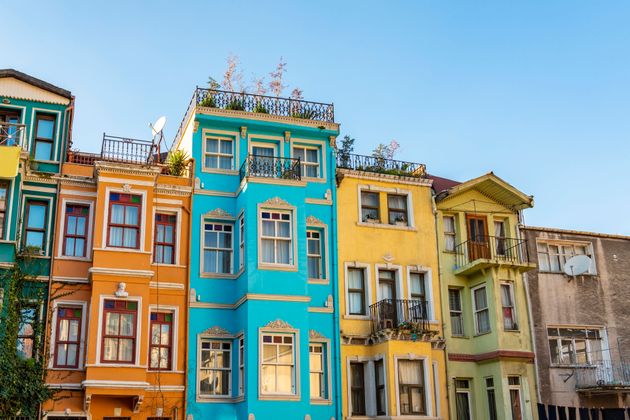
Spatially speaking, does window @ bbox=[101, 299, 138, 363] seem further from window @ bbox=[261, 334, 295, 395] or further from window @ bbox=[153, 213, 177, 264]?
window @ bbox=[261, 334, 295, 395]

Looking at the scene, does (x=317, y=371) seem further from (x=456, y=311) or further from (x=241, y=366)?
(x=456, y=311)

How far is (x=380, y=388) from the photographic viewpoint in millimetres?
25703

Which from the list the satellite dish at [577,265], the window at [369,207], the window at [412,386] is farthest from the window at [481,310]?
the window at [369,207]

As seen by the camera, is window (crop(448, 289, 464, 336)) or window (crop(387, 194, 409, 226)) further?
window (crop(387, 194, 409, 226))

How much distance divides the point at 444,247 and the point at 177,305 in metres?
9.54

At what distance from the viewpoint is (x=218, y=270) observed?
25703 millimetres

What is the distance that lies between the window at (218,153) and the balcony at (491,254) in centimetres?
848

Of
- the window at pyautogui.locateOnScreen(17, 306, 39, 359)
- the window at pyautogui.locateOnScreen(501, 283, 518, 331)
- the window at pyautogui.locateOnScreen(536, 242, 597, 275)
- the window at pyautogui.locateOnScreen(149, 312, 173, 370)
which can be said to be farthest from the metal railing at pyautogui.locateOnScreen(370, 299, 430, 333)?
the window at pyautogui.locateOnScreen(17, 306, 39, 359)

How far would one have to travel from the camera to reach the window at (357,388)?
25781 mm

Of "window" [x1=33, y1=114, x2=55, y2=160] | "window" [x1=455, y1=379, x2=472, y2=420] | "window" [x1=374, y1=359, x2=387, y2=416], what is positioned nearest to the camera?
"window" [x1=33, y1=114, x2=55, y2=160]

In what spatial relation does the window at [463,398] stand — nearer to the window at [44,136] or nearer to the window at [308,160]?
the window at [308,160]

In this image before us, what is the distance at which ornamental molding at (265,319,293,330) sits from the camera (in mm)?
24234

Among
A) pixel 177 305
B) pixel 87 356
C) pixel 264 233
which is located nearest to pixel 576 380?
pixel 264 233

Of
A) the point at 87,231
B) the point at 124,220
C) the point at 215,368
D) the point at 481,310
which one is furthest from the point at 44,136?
the point at 481,310
